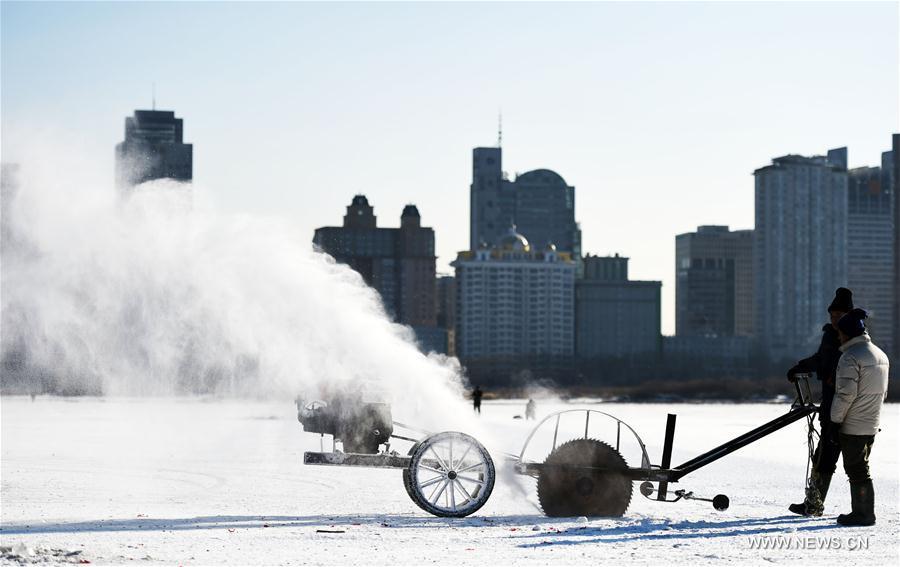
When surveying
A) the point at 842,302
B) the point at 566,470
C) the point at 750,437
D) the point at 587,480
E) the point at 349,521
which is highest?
the point at 842,302

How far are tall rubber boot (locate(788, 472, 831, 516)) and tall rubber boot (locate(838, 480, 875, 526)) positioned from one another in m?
0.58

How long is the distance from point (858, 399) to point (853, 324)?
32.1 inches

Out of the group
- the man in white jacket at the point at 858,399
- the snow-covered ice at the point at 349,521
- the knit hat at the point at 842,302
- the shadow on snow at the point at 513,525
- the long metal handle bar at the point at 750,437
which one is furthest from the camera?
the long metal handle bar at the point at 750,437

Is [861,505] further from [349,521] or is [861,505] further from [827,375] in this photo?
[349,521]

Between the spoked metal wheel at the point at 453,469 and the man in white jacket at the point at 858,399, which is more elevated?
the man in white jacket at the point at 858,399

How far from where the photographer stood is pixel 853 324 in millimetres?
15656

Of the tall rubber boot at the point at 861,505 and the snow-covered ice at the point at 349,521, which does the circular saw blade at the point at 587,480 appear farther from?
the tall rubber boot at the point at 861,505

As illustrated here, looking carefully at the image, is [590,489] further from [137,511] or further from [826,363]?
[137,511]

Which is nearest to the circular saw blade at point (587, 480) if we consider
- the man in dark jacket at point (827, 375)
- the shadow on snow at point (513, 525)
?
the shadow on snow at point (513, 525)

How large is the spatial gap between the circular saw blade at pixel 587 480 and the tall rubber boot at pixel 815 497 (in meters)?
2.03

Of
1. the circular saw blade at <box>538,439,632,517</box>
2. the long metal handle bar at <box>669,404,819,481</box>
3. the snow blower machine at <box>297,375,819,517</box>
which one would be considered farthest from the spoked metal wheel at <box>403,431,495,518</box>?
the long metal handle bar at <box>669,404,819,481</box>

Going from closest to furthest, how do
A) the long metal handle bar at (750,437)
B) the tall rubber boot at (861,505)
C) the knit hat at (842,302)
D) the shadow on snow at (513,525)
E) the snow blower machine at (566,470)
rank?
1. the shadow on snow at (513,525)
2. the tall rubber boot at (861,505)
3. the knit hat at (842,302)
4. the long metal handle bar at (750,437)
5. the snow blower machine at (566,470)

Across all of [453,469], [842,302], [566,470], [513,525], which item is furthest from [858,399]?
[453,469]

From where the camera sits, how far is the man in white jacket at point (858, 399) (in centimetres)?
1554
